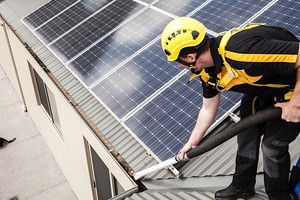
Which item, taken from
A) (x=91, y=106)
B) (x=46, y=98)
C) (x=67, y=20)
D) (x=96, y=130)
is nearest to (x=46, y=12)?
(x=67, y=20)

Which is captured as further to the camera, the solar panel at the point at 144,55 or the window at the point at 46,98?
the window at the point at 46,98

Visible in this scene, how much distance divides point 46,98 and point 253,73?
10.2m

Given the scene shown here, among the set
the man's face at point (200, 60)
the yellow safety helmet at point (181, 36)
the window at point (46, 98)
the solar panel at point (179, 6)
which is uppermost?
the yellow safety helmet at point (181, 36)

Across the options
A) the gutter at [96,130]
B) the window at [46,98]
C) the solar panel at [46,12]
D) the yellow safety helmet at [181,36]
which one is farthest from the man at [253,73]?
the window at [46,98]

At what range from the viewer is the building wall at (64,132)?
7.74 m

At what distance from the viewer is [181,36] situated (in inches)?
150

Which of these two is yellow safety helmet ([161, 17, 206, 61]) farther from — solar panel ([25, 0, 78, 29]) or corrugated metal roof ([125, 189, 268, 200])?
solar panel ([25, 0, 78, 29])

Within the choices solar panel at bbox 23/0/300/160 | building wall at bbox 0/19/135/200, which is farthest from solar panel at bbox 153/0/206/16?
building wall at bbox 0/19/135/200

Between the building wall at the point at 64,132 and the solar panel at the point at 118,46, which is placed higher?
the solar panel at the point at 118,46

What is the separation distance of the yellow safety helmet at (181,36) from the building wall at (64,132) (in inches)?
115

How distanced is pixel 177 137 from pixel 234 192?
1557mm

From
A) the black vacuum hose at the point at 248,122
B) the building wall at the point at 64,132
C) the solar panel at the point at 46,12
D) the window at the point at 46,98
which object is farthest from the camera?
the window at the point at 46,98

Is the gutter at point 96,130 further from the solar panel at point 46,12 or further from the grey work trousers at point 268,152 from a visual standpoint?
the solar panel at point 46,12

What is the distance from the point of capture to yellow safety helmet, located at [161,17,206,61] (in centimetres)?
379
